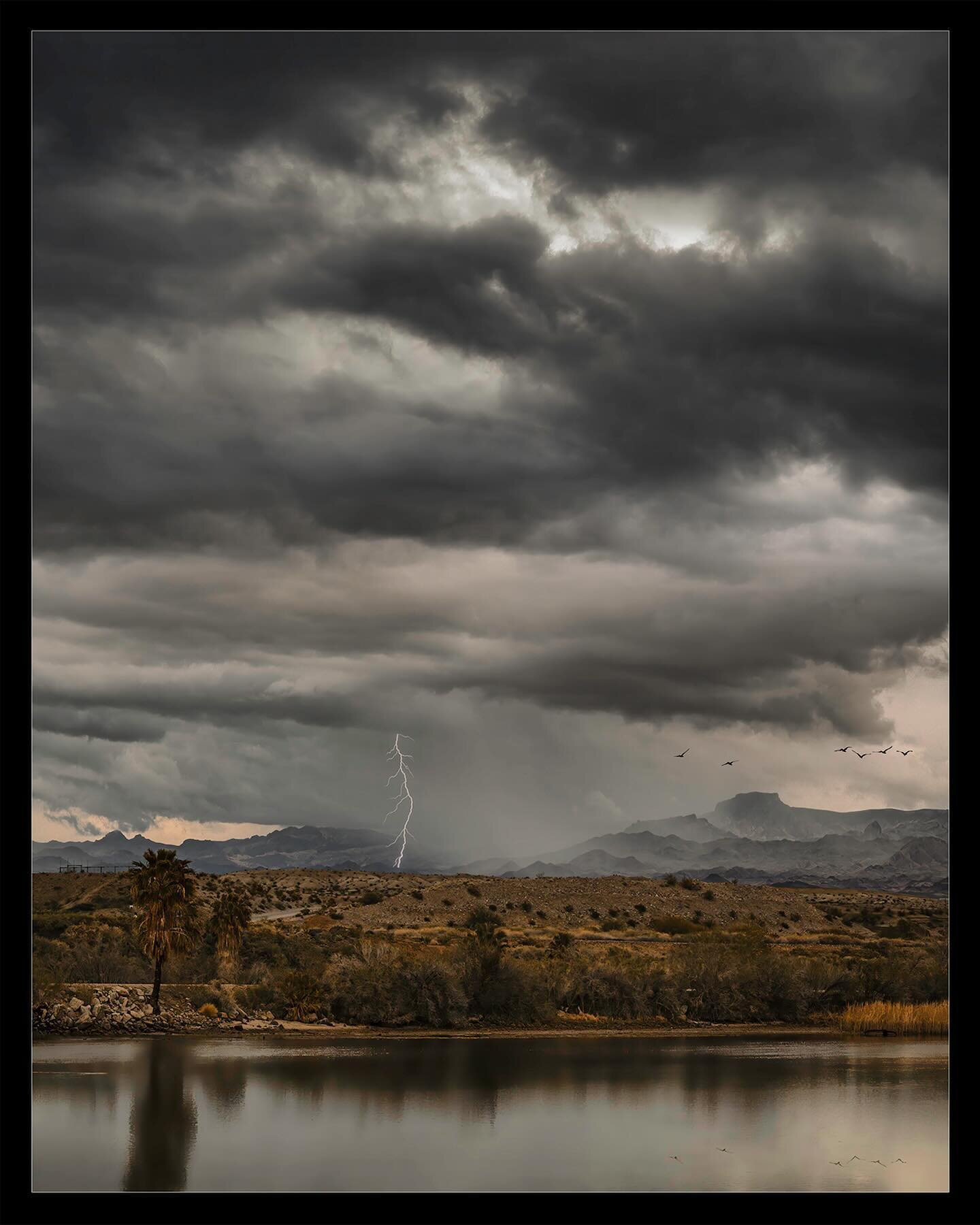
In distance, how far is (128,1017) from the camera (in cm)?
2320

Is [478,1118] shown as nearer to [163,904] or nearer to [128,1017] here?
[128,1017]

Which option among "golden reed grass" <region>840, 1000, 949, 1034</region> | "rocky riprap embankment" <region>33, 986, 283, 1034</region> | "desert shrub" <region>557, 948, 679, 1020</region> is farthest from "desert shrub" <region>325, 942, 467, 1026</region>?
"golden reed grass" <region>840, 1000, 949, 1034</region>

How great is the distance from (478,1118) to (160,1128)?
355cm

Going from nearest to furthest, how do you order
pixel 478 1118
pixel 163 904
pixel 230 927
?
pixel 478 1118 → pixel 163 904 → pixel 230 927

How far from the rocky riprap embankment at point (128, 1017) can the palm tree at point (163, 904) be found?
3.98 ft

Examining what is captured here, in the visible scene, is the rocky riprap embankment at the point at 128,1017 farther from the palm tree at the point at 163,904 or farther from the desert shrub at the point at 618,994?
the desert shrub at the point at 618,994

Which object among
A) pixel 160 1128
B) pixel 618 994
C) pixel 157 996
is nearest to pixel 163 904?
pixel 157 996

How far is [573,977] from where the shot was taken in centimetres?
2759

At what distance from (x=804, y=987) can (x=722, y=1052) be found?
22.2 ft

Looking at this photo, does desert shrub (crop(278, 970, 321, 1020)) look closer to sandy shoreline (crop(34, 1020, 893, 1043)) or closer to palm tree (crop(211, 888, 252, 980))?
sandy shoreline (crop(34, 1020, 893, 1043))

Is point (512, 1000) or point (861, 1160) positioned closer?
point (861, 1160)
